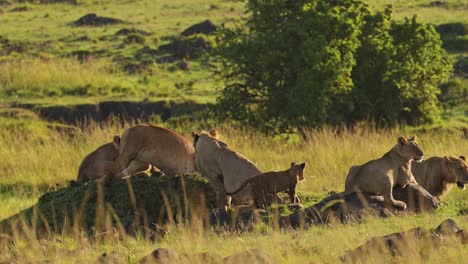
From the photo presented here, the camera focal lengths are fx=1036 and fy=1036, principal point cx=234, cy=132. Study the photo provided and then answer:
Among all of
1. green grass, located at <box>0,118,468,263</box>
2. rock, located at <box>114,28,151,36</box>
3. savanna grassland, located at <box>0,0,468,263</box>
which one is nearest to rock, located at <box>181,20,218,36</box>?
savanna grassland, located at <box>0,0,468,263</box>

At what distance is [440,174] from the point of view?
11203mm

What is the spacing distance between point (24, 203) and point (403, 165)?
171 inches

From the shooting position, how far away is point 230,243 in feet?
26.5

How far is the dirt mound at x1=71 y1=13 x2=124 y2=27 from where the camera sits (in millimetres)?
39750

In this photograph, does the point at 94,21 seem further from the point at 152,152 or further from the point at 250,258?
the point at 250,258

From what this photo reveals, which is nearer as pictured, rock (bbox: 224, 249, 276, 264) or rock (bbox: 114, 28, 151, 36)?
rock (bbox: 224, 249, 276, 264)

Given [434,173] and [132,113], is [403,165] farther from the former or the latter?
[132,113]

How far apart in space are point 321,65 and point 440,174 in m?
7.14

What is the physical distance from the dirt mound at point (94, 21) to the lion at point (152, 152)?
96.1 feet

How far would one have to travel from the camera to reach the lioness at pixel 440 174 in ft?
36.3

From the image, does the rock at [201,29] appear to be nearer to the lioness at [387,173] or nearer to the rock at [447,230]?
the lioness at [387,173]

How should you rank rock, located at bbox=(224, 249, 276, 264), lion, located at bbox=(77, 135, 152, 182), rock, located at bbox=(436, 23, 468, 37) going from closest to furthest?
rock, located at bbox=(224, 249, 276, 264), lion, located at bbox=(77, 135, 152, 182), rock, located at bbox=(436, 23, 468, 37)

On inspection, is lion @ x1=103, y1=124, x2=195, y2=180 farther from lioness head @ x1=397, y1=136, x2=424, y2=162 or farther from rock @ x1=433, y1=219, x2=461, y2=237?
rock @ x1=433, y1=219, x2=461, y2=237

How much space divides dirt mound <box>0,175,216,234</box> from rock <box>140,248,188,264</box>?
2.63 metres
